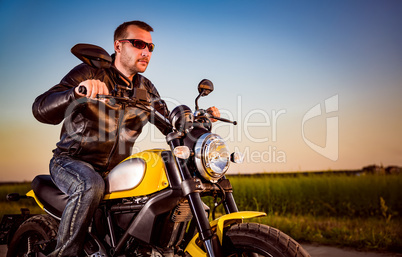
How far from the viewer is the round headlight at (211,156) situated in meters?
2.05

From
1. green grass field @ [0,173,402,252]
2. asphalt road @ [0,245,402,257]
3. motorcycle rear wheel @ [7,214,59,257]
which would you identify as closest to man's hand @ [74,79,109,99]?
motorcycle rear wheel @ [7,214,59,257]

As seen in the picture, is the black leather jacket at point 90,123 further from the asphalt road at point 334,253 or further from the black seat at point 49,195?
the asphalt road at point 334,253

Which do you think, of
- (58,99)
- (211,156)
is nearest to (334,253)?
(211,156)

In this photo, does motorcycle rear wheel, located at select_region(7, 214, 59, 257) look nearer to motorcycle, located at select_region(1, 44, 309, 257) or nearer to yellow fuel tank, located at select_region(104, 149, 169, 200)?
motorcycle, located at select_region(1, 44, 309, 257)

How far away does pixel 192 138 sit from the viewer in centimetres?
215

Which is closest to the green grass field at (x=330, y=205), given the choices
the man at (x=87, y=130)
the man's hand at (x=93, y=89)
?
the man at (x=87, y=130)

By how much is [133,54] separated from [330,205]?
648 cm

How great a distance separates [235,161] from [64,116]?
1303mm

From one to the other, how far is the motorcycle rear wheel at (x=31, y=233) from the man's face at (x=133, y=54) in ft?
4.51

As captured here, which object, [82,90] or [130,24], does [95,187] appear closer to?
[82,90]

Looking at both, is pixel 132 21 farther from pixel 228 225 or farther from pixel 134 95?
pixel 228 225

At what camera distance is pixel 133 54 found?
2.72 metres

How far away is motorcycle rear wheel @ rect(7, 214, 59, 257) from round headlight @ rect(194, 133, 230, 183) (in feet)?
5.01

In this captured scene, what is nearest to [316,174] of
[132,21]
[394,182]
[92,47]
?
[394,182]
